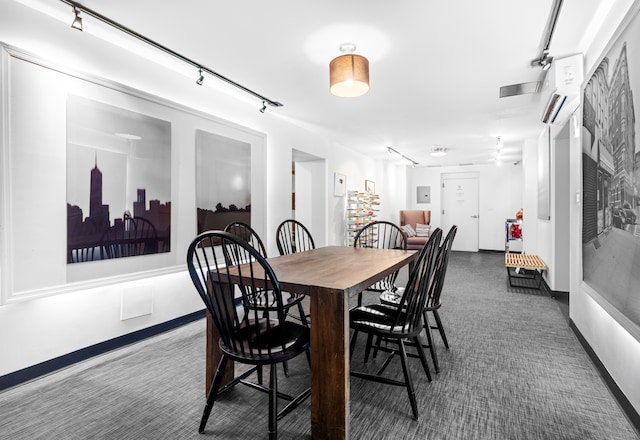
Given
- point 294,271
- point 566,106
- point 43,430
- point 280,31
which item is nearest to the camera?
point 43,430

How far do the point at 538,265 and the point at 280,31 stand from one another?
424cm

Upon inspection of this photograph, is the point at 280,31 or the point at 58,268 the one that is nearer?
the point at 58,268

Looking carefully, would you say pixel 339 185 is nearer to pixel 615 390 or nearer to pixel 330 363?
pixel 615 390

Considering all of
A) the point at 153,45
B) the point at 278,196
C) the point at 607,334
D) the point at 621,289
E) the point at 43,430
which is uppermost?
the point at 153,45

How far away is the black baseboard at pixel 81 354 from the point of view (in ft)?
6.54

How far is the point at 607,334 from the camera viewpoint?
1989 mm

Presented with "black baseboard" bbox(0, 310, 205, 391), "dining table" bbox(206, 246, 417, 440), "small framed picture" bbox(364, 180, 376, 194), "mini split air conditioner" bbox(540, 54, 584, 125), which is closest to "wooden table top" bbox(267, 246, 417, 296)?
"dining table" bbox(206, 246, 417, 440)

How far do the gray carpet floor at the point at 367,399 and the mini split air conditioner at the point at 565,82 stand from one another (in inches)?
78.2

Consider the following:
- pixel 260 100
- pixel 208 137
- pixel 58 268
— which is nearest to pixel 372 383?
pixel 58 268

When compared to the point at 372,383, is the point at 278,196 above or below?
above

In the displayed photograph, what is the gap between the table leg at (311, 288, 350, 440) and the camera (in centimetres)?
140

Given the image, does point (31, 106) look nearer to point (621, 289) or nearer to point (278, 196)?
point (278, 196)

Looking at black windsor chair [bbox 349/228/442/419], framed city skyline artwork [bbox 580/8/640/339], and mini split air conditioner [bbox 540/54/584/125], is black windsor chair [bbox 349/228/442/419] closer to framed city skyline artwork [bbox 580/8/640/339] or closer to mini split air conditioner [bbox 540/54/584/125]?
framed city skyline artwork [bbox 580/8/640/339]

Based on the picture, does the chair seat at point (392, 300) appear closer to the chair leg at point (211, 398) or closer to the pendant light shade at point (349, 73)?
the chair leg at point (211, 398)
